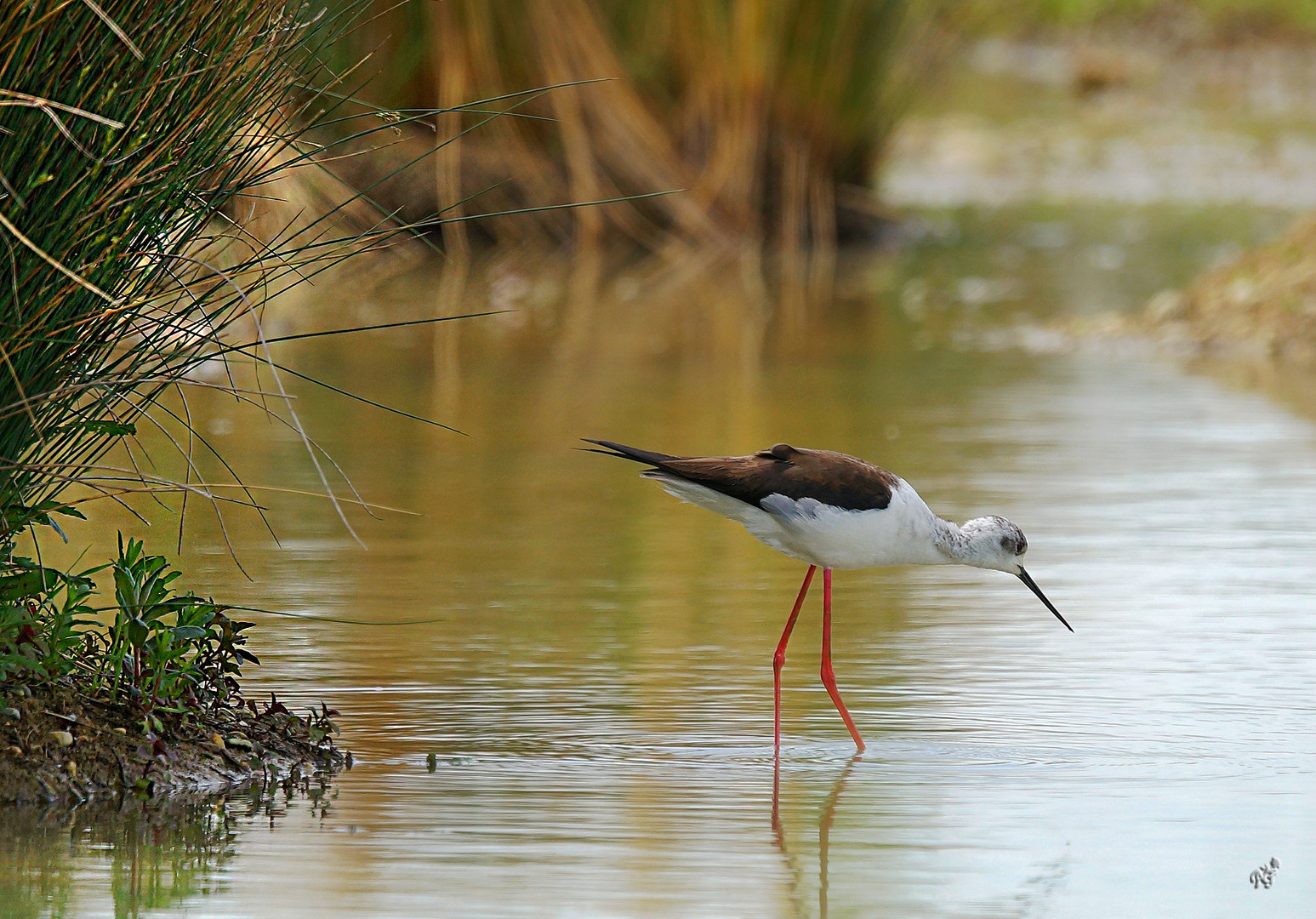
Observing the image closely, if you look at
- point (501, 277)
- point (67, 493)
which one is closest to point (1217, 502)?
point (67, 493)

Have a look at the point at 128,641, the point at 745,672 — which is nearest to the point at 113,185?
the point at 128,641

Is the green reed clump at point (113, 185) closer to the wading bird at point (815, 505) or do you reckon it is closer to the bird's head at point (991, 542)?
the wading bird at point (815, 505)

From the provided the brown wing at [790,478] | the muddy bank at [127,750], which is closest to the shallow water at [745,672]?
the muddy bank at [127,750]

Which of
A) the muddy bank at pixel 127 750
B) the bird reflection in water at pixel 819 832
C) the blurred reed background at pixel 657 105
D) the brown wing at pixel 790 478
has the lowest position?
the bird reflection in water at pixel 819 832

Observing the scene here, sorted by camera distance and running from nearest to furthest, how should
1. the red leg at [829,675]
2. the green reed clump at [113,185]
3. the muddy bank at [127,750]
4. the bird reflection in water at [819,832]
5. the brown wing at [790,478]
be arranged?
the bird reflection in water at [819,832] → the green reed clump at [113,185] → the muddy bank at [127,750] → the red leg at [829,675] → the brown wing at [790,478]

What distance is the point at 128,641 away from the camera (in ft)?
15.9

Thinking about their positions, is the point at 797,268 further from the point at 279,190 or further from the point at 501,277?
A: the point at 279,190

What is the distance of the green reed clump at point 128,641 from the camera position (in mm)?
4762

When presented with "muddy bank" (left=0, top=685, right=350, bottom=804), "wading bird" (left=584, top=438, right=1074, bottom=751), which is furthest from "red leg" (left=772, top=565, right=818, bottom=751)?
"muddy bank" (left=0, top=685, right=350, bottom=804)

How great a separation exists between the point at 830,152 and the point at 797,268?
1.81m

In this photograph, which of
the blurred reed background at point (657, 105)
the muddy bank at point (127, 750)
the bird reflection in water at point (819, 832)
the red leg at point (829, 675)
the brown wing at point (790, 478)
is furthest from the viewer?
the blurred reed background at point (657, 105)

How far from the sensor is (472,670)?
5977mm

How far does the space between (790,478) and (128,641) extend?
1618 millimetres

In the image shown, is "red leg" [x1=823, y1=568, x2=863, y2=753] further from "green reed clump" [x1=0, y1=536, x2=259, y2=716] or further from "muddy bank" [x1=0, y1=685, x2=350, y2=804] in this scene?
"green reed clump" [x1=0, y1=536, x2=259, y2=716]
